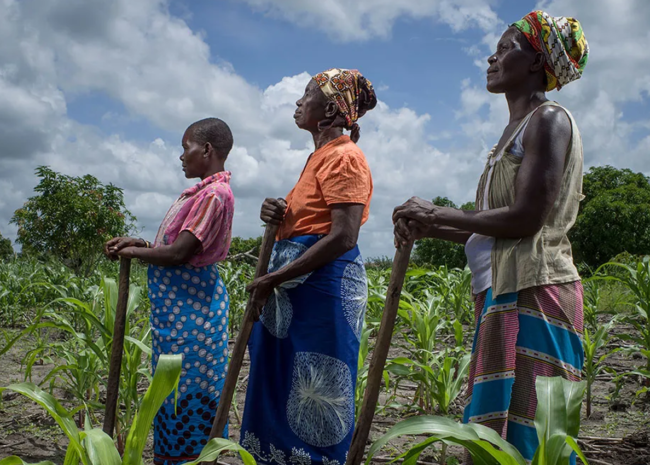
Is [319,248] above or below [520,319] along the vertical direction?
above

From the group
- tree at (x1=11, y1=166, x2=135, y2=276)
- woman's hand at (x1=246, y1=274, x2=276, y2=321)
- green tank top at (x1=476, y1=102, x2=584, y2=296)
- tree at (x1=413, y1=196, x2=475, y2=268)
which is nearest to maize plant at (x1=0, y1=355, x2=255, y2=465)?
woman's hand at (x1=246, y1=274, x2=276, y2=321)

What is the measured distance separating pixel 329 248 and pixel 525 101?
0.78 metres

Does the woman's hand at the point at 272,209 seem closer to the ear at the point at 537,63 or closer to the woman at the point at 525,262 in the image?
the woman at the point at 525,262

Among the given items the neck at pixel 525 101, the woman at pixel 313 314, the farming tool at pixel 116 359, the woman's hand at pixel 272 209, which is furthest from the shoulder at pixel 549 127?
the farming tool at pixel 116 359

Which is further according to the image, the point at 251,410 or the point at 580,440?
the point at 580,440

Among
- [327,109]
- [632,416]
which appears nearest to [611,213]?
[632,416]

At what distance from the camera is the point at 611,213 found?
2630 cm

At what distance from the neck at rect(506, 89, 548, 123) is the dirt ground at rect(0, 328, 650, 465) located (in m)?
1.73

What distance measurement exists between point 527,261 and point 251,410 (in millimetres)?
1205

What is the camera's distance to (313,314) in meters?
2.08

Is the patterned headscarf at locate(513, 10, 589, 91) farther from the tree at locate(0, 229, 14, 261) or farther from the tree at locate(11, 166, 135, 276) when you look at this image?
the tree at locate(0, 229, 14, 261)

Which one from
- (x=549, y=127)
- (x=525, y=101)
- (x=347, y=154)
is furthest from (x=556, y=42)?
(x=347, y=154)

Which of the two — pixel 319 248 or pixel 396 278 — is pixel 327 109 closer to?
pixel 319 248

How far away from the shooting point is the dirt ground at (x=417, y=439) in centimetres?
284
